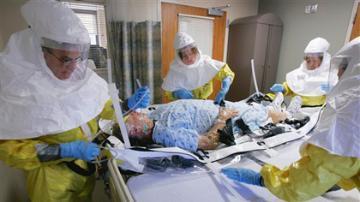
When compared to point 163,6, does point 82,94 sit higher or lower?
lower

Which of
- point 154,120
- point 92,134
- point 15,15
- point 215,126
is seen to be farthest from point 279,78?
point 15,15

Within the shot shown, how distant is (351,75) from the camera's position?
2.24 feet

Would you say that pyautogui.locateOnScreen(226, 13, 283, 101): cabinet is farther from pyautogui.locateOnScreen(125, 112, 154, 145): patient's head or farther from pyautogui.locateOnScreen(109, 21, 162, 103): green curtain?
pyautogui.locateOnScreen(125, 112, 154, 145): patient's head

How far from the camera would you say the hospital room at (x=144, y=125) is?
717mm

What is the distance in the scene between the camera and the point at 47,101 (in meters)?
0.90

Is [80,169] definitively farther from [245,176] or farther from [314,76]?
[314,76]

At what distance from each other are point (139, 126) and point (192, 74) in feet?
3.30

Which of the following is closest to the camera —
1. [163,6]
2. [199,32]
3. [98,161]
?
[98,161]

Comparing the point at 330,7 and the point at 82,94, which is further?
the point at 330,7

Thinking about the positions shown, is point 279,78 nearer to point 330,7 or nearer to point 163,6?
point 330,7

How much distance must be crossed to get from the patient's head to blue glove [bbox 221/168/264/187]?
0.65 meters

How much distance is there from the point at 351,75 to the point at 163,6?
8.52ft

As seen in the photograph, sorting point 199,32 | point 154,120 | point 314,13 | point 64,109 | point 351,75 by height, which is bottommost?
point 154,120

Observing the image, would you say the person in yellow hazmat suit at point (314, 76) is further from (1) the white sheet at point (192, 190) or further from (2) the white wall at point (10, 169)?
(2) the white wall at point (10, 169)
